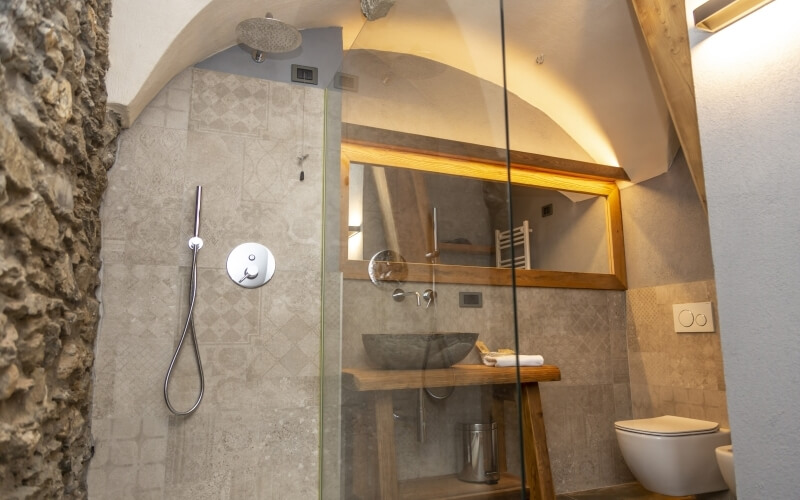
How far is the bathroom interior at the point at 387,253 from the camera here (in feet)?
4.95

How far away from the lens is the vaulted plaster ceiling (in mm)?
1820

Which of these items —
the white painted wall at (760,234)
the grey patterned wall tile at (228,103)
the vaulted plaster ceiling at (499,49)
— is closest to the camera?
the white painted wall at (760,234)

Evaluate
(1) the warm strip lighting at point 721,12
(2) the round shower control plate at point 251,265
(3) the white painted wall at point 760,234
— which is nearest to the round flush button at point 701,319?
(3) the white painted wall at point 760,234

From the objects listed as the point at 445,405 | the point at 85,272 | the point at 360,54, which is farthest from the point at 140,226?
the point at 445,405

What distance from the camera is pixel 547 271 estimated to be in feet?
10.6

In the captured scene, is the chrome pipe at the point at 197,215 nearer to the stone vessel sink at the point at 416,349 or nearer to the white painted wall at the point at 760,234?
the stone vessel sink at the point at 416,349

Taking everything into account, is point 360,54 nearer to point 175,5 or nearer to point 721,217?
point 175,5

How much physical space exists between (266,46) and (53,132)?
4.04 feet

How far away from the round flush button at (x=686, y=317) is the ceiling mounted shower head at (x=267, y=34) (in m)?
2.60

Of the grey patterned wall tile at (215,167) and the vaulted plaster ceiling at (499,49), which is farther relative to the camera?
the grey patterned wall tile at (215,167)

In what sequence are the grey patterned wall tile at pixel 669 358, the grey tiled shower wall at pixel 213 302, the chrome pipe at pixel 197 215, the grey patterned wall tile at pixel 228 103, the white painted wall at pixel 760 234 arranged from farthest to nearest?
the grey patterned wall tile at pixel 669 358 < the grey patterned wall tile at pixel 228 103 < the chrome pipe at pixel 197 215 < the grey tiled shower wall at pixel 213 302 < the white painted wall at pixel 760 234

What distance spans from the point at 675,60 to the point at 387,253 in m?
1.61

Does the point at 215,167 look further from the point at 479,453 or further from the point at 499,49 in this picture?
the point at 479,453

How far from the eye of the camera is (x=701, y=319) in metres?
2.93
